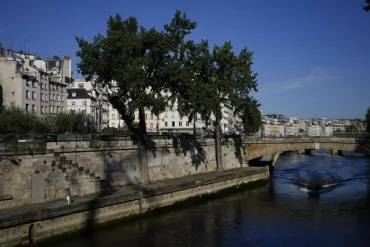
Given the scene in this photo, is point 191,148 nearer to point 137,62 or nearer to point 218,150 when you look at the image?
point 218,150

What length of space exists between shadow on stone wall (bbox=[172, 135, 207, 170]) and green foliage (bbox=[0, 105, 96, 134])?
17723mm

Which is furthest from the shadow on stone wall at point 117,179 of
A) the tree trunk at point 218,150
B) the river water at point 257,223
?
the tree trunk at point 218,150

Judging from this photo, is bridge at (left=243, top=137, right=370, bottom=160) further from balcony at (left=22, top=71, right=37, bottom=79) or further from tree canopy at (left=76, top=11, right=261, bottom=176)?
balcony at (left=22, top=71, right=37, bottom=79)

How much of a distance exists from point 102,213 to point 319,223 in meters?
16.6

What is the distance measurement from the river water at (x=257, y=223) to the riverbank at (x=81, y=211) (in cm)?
93

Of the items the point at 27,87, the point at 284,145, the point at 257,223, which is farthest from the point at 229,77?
the point at 27,87

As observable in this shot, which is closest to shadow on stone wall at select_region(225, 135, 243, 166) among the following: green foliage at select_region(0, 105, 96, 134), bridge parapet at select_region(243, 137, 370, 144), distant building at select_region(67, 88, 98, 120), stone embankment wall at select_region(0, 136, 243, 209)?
bridge parapet at select_region(243, 137, 370, 144)

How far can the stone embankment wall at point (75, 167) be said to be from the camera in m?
28.3

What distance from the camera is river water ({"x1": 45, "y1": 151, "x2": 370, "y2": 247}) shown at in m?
26.0

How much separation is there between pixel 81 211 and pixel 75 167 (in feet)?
20.6

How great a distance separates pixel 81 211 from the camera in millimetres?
27672

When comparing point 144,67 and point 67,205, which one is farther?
point 144,67

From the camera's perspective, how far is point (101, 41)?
35.5 metres

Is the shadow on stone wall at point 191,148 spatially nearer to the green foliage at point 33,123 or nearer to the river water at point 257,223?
the river water at point 257,223
